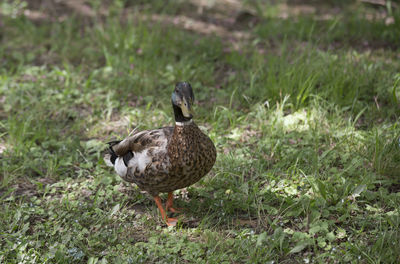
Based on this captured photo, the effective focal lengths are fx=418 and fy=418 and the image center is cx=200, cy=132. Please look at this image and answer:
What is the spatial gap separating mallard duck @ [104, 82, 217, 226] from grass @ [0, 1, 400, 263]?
392mm

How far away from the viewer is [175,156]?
296cm

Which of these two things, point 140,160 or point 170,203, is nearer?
point 140,160

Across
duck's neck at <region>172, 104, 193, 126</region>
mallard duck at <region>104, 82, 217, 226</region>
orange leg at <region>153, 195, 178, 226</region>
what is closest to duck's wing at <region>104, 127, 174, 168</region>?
mallard duck at <region>104, 82, 217, 226</region>

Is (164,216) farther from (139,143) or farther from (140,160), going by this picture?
(139,143)

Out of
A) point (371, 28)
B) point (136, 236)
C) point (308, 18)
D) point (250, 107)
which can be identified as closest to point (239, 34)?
point (308, 18)

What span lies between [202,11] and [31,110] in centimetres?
370

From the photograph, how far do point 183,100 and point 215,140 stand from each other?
1.25m

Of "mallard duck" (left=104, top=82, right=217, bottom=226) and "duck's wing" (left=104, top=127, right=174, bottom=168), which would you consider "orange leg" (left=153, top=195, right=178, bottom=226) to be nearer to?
"mallard duck" (left=104, top=82, right=217, bottom=226)

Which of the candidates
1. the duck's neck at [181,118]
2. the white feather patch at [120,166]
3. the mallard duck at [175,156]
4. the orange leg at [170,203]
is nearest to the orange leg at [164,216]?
the mallard duck at [175,156]

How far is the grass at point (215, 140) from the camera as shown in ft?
9.73

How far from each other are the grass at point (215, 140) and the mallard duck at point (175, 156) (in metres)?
0.39

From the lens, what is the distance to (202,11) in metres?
7.30

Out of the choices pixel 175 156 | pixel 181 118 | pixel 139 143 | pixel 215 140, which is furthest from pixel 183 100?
pixel 215 140

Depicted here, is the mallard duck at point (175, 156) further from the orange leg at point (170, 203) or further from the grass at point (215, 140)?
the grass at point (215, 140)
